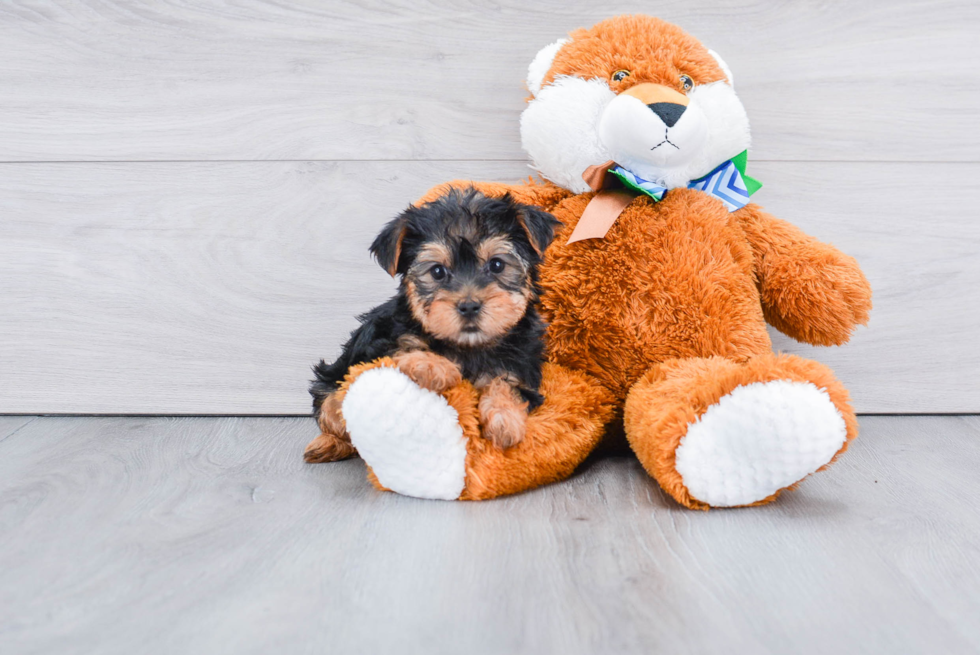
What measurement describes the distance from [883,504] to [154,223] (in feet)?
6.95

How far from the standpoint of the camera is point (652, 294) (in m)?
1.72

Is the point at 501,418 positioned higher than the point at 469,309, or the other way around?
the point at 469,309

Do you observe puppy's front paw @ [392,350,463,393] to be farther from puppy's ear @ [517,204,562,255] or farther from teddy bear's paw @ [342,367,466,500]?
puppy's ear @ [517,204,562,255]

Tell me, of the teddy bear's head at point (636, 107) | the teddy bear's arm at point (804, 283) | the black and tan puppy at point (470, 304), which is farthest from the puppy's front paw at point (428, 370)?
the teddy bear's arm at point (804, 283)

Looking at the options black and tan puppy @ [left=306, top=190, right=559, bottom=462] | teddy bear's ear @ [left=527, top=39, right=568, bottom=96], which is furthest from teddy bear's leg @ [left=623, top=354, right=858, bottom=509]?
teddy bear's ear @ [left=527, top=39, right=568, bottom=96]

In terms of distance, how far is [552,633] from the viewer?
40.1 inches

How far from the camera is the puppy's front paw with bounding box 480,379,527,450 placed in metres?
1.46

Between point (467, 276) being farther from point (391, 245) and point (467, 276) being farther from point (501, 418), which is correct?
point (501, 418)

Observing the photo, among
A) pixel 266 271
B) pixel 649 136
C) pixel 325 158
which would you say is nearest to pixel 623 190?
pixel 649 136

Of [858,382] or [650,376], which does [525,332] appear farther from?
[858,382]

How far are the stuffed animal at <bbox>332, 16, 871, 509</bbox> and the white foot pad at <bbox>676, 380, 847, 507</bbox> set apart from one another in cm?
3

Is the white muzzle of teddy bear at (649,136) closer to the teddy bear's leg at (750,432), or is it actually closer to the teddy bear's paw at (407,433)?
the teddy bear's leg at (750,432)

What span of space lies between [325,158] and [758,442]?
1.49 m

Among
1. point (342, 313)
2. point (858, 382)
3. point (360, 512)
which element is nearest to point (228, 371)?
point (342, 313)
